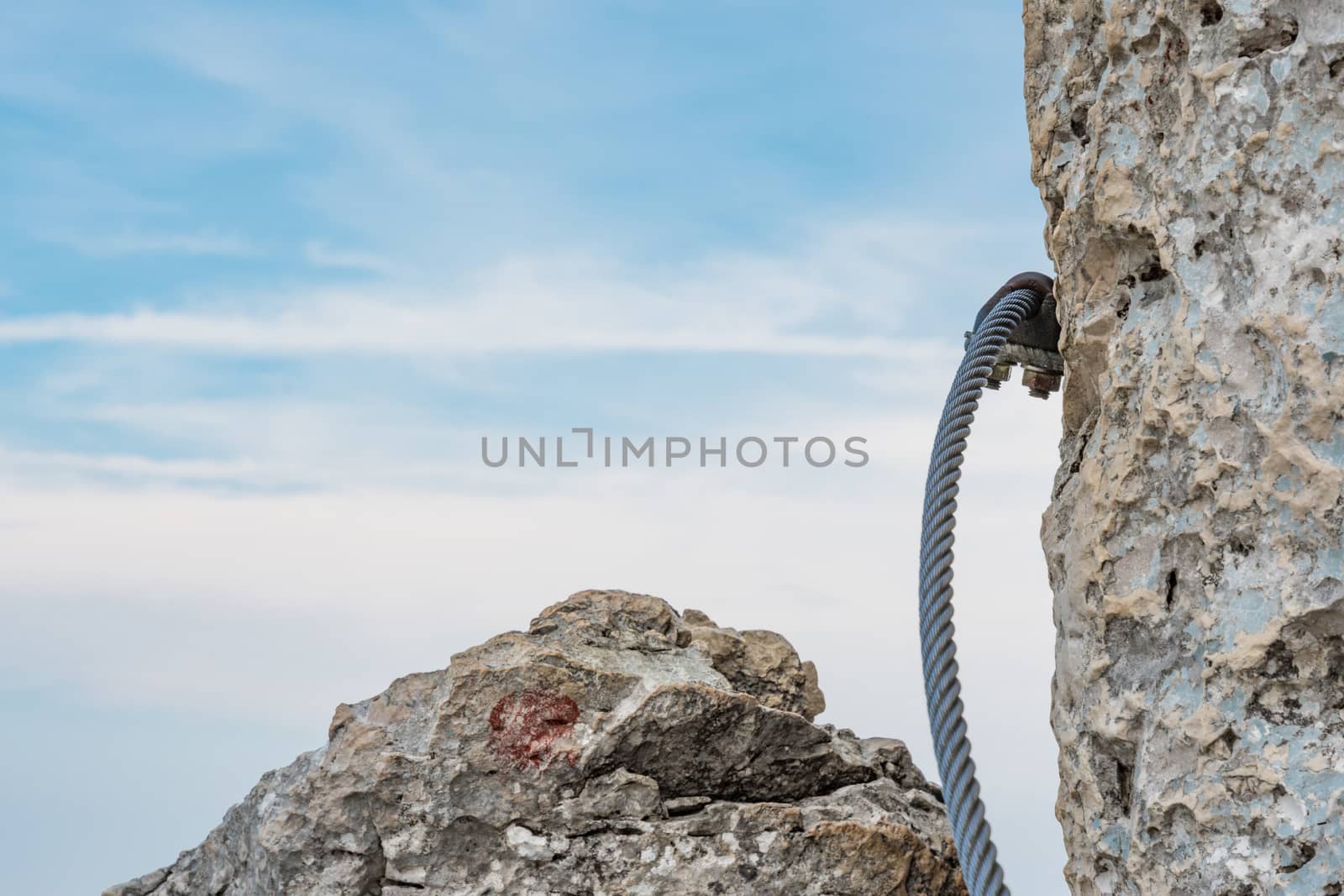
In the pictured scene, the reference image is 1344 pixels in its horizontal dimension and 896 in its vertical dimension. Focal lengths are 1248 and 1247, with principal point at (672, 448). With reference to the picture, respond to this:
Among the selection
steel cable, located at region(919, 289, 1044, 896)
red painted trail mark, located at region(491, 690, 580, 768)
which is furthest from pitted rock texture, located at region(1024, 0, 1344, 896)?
red painted trail mark, located at region(491, 690, 580, 768)

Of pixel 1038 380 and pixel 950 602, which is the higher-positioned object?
pixel 1038 380

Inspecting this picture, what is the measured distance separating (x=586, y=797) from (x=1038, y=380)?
1443 millimetres

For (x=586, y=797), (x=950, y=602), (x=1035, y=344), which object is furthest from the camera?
(x=1035, y=344)

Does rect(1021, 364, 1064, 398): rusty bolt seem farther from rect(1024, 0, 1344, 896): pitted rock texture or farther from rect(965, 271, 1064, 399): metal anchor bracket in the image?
rect(1024, 0, 1344, 896): pitted rock texture

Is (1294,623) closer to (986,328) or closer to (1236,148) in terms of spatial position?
(1236,148)

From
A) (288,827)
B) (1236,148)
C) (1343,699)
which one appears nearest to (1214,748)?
(1343,699)

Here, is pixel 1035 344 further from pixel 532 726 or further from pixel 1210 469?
pixel 532 726

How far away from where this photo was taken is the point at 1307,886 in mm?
1752

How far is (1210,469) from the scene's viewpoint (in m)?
1.91

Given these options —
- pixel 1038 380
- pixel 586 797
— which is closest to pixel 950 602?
pixel 1038 380

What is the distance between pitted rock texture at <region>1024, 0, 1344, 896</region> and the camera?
71.1 inches

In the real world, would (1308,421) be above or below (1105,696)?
above

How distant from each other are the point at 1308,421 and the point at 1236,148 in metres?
0.44

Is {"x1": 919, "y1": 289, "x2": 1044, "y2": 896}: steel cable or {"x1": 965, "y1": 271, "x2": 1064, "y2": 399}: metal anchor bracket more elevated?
{"x1": 965, "y1": 271, "x2": 1064, "y2": 399}: metal anchor bracket
